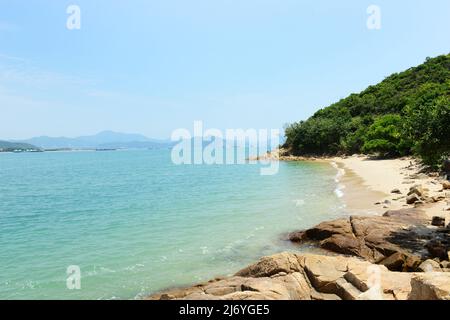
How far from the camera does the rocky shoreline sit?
31.4ft

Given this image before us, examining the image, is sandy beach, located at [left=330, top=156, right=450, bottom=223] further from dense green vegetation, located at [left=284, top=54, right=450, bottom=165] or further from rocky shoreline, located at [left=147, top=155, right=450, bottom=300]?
dense green vegetation, located at [left=284, top=54, right=450, bottom=165]

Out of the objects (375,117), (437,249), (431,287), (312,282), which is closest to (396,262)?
(437,249)

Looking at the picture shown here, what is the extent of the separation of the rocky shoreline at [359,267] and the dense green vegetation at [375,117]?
42.9 metres

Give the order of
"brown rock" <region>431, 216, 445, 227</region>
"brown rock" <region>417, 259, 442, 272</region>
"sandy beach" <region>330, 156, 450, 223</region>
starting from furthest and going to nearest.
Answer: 1. "sandy beach" <region>330, 156, 450, 223</region>
2. "brown rock" <region>431, 216, 445, 227</region>
3. "brown rock" <region>417, 259, 442, 272</region>

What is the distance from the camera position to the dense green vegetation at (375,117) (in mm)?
70438

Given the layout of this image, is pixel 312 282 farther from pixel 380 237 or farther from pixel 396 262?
pixel 380 237

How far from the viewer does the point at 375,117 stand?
317ft

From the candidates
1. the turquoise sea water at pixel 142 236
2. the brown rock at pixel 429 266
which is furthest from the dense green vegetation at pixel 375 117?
the brown rock at pixel 429 266

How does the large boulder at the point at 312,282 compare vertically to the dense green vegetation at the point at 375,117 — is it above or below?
below

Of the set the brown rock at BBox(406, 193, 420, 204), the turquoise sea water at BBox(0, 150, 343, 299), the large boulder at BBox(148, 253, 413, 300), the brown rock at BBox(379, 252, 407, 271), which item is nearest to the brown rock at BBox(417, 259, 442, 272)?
the brown rock at BBox(379, 252, 407, 271)

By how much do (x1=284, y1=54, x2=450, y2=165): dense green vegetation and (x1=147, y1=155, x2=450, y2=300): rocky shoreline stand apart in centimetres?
4291

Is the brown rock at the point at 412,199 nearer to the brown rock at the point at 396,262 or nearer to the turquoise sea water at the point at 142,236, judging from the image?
the turquoise sea water at the point at 142,236

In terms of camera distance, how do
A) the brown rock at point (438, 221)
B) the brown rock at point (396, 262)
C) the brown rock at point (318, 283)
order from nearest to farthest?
the brown rock at point (318, 283)
the brown rock at point (396, 262)
the brown rock at point (438, 221)
